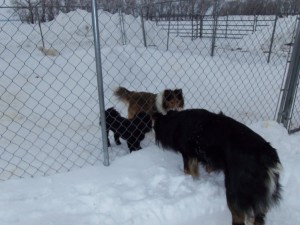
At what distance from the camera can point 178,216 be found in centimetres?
238

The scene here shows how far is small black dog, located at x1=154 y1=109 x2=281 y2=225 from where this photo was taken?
209cm

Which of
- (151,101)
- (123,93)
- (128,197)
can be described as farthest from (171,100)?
(128,197)

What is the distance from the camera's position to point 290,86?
348 cm

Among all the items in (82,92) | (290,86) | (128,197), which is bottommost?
(82,92)

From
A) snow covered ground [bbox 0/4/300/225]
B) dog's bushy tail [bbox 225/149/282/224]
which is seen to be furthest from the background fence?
dog's bushy tail [bbox 225/149/282/224]

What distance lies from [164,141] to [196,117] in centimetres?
44

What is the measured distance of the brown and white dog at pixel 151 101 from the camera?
413 centimetres

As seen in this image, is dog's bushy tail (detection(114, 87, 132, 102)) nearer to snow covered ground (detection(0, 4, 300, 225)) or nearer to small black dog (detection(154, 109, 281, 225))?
snow covered ground (detection(0, 4, 300, 225))

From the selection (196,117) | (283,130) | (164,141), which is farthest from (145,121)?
(283,130)

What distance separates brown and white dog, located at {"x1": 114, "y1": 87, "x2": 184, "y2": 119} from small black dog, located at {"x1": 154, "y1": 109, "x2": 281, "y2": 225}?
1.34 m

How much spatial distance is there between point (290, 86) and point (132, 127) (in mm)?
1865

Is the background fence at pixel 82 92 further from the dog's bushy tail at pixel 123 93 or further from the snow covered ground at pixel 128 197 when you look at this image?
the snow covered ground at pixel 128 197

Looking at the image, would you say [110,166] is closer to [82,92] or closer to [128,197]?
[128,197]

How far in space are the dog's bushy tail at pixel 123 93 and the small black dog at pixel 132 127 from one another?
0.88m
